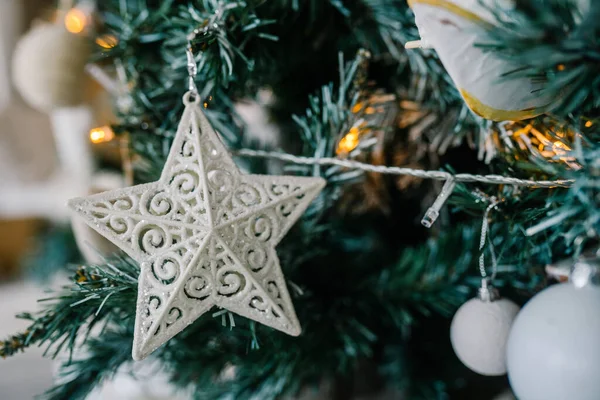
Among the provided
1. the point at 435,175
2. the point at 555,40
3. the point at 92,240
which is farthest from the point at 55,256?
the point at 555,40

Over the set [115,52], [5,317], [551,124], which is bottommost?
[5,317]

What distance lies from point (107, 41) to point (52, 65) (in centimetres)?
6

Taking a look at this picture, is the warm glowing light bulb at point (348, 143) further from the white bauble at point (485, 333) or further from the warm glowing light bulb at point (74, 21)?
the warm glowing light bulb at point (74, 21)

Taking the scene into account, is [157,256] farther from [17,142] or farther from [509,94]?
[17,142]

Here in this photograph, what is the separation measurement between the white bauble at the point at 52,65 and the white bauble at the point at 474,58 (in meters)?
0.36

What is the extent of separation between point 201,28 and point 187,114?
0.20 feet

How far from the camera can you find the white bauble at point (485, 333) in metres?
0.33

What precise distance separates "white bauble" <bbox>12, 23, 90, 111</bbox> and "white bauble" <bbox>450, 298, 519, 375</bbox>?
0.42 m

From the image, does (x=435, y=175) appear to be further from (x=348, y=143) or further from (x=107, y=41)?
(x=107, y=41)

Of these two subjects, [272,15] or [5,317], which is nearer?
[272,15]

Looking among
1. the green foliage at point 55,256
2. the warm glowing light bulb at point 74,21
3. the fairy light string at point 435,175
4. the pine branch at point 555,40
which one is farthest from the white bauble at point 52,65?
the pine branch at point 555,40

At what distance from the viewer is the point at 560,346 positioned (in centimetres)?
26

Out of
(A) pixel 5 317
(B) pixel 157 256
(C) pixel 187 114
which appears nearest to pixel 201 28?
(C) pixel 187 114

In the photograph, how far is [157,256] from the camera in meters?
0.34
